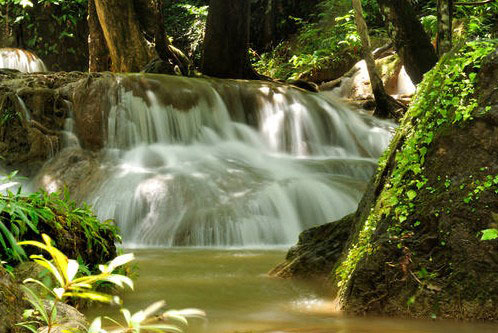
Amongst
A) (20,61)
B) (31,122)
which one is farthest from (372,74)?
(20,61)

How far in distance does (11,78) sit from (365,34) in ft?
23.3

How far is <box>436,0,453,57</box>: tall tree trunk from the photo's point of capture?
5.67m

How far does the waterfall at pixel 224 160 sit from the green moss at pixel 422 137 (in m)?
3.84

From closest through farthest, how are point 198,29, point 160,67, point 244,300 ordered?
point 244,300 < point 160,67 < point 198,29

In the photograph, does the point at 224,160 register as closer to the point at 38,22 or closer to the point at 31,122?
the point at 31,122

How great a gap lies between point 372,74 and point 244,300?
923 centimetres

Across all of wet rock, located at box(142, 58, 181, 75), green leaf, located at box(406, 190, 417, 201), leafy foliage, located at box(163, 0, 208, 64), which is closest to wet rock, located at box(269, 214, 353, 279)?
green leaf, located at box(406, 190, 417, 201)

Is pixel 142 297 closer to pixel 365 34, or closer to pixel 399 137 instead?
pixel 399 137

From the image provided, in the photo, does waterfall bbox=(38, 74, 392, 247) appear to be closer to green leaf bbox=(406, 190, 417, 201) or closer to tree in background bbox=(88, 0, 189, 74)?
tree in background bbox=(88, 0, 189, 74)

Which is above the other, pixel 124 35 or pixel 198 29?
pixel 198 29

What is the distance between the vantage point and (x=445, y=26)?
18.8 ft

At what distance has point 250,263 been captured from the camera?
537 centimetres

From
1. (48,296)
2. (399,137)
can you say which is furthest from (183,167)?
(48,296)

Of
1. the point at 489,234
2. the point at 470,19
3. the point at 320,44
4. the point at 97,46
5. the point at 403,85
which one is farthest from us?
the point at 320,44
